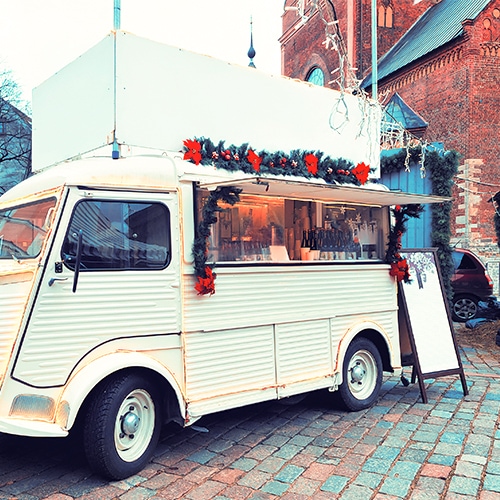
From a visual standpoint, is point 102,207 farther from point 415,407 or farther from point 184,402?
point 415,407

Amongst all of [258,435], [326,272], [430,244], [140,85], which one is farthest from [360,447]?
[430,244]

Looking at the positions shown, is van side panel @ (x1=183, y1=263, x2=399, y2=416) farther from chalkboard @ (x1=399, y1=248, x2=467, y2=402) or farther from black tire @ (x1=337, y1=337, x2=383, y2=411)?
chalkboard @ (x1=399, y1=248, x2=467, y2=402)

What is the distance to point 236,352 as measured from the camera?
185 inches

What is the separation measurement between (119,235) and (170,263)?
18.8 inches

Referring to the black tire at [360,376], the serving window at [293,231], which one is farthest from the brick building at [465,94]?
the black tire at [360,376]

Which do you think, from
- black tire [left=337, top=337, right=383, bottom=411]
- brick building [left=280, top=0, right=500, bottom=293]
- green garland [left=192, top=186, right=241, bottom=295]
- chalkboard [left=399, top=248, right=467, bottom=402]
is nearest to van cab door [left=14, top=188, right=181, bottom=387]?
green garland [left=192, top=186, right=241, bottom=295]

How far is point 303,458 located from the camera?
442 cm

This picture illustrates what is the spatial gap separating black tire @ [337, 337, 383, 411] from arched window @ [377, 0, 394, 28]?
2668 centimetres

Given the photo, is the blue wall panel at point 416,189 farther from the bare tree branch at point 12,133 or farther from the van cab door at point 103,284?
the bare tree branch at point 12,133

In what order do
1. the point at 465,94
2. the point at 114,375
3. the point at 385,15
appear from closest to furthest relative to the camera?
the point at 114,375
the point at 465,94
the point at 385,15

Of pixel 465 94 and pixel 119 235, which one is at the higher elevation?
pixel 465 94

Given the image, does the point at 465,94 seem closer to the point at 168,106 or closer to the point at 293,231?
the point at 293,231

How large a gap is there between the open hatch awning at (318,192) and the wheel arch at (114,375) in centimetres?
159

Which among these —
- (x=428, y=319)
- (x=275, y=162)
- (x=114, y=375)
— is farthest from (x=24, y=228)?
(x=428, y=319)
